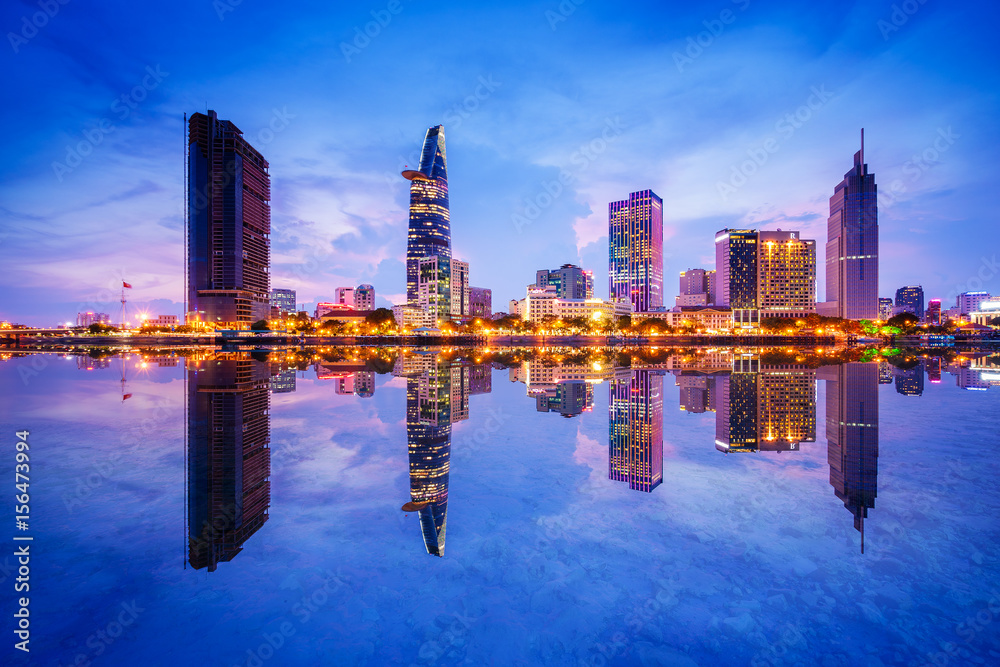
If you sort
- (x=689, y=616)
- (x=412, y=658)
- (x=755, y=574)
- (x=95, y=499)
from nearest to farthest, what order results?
(x=412, y=658) < (x=689, y=616) < (x=755, y=574) < (x=95, y=499)

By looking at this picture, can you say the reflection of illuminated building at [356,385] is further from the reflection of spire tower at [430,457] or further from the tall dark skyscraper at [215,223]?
the tall dark skyscraper at [215,223]

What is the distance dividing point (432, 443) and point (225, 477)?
18.0 ft

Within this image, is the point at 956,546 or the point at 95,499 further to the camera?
the point at 95,499

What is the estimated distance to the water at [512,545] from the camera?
498cm

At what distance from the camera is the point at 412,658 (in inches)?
186

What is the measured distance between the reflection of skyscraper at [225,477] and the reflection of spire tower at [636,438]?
7.52 metres

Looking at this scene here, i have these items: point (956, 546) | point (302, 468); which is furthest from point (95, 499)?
point (956, 546)

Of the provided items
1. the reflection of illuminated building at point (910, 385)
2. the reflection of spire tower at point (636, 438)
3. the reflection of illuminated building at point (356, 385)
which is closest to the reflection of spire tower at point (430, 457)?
the reflection of illuminated building at point (356, 385)

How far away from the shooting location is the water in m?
4.98

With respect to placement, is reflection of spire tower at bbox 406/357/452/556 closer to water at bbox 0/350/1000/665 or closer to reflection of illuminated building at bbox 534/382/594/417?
water at bbox 0/350/1000/665

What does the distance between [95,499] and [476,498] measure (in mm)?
7558

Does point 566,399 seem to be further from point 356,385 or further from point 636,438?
point 356,385

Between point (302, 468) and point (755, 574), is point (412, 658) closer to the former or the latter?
point (755, 574)

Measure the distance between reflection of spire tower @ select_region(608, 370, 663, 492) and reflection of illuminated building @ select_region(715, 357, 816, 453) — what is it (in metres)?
2.10
